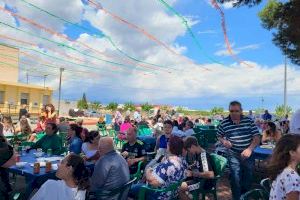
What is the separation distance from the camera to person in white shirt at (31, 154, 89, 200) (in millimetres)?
2916

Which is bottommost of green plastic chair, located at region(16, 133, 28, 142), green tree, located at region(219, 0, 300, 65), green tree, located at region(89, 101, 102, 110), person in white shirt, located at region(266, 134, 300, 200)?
green plastic chair, located at region(16, 133, 28, 142)

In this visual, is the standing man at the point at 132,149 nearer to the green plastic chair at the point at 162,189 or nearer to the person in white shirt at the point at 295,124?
the green plastic chair at the point at 162,189

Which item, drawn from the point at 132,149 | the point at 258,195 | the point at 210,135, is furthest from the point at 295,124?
the point at 210,135

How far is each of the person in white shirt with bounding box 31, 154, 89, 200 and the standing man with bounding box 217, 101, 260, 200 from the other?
2361mm

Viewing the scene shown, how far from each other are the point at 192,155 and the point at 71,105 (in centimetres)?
5447

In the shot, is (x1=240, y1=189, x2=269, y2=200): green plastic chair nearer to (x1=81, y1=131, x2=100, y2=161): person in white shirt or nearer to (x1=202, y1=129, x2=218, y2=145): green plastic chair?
(x1=81, y1=131, x2=100, y2=161): person in white shirt

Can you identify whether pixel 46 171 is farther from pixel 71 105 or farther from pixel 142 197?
pixel 71 105

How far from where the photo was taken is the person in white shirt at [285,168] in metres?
2.50

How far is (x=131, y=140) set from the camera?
5.77 metres

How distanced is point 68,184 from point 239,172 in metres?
2.62

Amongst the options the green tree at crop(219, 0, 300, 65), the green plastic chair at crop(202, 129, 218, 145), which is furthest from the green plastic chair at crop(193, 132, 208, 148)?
the green tree at crop(219, 0, 300, 65)

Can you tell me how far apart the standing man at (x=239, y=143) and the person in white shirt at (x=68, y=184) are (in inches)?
93.0

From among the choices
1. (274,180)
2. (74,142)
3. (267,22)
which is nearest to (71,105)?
(267,22)

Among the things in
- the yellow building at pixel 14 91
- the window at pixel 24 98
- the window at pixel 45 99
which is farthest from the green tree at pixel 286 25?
the window at pixel 45 99
